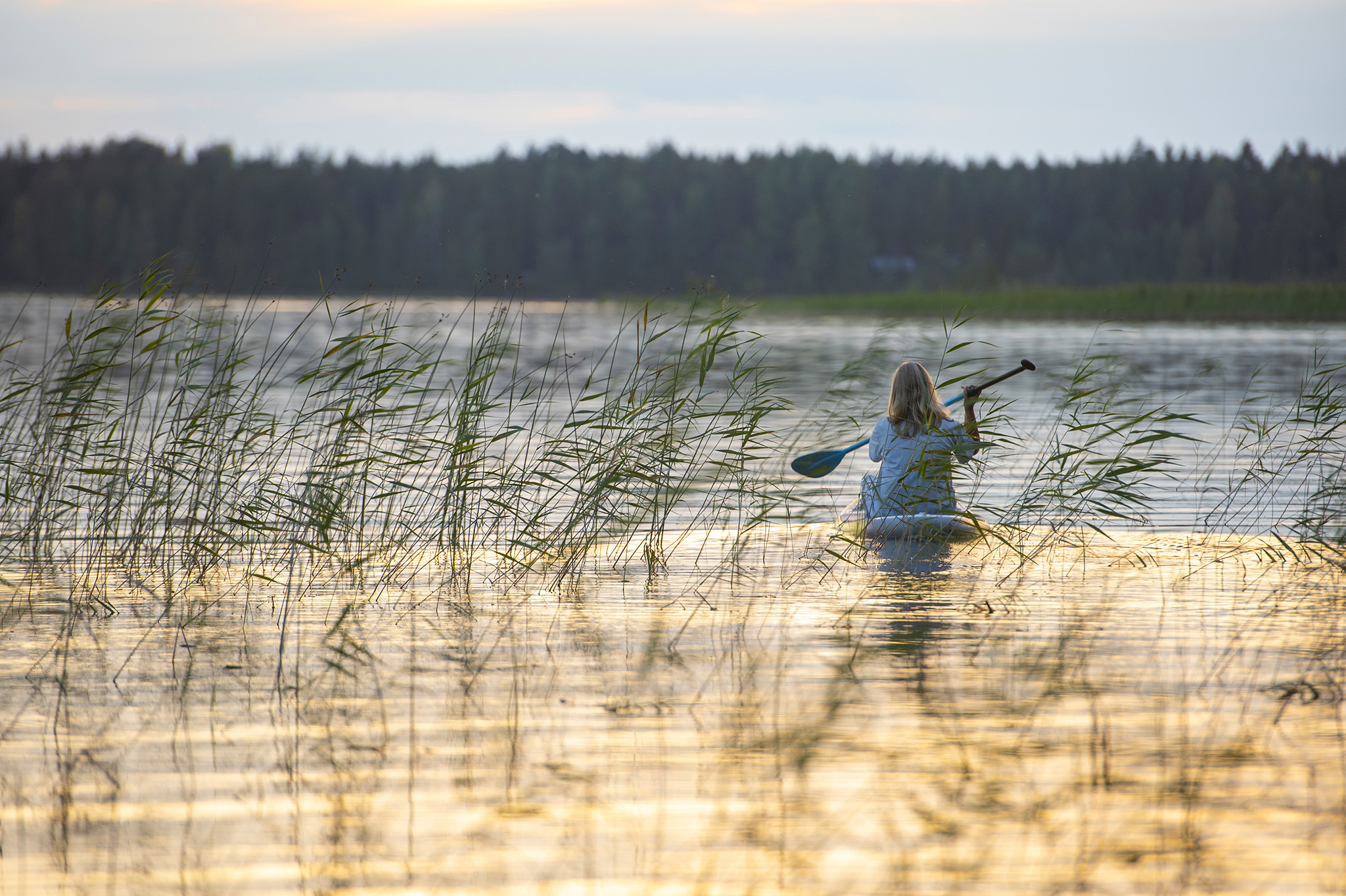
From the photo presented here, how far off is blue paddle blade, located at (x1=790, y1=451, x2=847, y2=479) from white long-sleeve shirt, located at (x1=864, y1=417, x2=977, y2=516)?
88 centimetres

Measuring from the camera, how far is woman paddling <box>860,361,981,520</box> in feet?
23.2

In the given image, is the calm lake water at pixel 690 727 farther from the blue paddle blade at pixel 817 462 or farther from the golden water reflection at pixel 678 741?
the blue paddle blade at pixel 817 462

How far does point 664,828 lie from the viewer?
3.38 m

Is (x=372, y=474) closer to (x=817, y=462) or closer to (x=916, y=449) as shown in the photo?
(x=817, y=462)

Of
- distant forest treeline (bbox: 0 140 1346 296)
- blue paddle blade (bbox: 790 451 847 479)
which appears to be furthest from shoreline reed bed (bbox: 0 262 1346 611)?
distant forest treeline (bbox: 0 140 1346 296)

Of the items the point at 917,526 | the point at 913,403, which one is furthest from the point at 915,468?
the point at 917,526

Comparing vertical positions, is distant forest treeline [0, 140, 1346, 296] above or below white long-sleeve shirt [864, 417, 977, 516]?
above

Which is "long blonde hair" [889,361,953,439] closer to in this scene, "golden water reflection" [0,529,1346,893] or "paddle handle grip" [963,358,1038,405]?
"paddle handle grip" [963,358,1038,405]

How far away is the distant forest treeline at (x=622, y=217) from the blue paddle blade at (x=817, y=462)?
7664cm

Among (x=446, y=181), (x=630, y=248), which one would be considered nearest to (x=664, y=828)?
(x=630, y=248)

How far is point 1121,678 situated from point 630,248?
299ft

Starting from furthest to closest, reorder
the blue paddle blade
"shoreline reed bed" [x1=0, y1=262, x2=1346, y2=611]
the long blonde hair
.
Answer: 1. the blue paddle blade
2. the long blonde hair
3. "shoreline reed bed" [x1=0, y1=262, x2=1346, y2=611]

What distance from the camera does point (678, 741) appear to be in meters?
4.07

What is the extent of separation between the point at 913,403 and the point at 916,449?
0.93 feet
